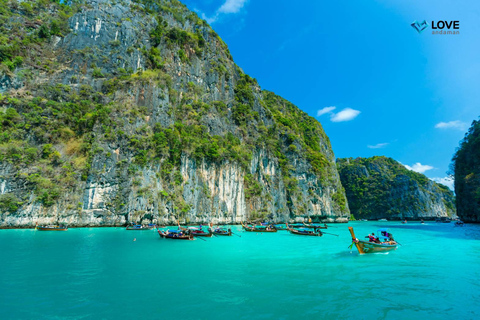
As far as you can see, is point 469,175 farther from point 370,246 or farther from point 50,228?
point 50,228

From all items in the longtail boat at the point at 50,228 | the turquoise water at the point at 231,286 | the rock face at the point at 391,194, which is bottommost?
the turquoise water at the point at 231,286

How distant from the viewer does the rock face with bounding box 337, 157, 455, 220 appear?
9912 cm

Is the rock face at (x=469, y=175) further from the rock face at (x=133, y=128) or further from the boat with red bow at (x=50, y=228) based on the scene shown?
the boat with red bow at (x=50, y=228)

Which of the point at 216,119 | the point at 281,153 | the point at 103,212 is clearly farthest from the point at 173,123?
the point at 281,153

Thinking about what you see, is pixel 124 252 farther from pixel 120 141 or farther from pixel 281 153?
pixel 281 153

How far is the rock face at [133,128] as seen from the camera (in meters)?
37.8

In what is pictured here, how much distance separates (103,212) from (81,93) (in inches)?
995

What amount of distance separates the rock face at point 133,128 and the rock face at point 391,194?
151ft

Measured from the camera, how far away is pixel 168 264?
46.2 ft

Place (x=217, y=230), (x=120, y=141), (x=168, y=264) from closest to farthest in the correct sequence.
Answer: (x=168, y=264) < (x=217, y=230) < (x=120, y=141)

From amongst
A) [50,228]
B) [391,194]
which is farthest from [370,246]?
[391,194]

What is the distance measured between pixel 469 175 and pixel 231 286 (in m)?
67.7

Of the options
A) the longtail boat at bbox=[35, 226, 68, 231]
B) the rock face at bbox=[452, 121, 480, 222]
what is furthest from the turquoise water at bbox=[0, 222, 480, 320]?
the rock face at bbox=[452, 121, 480, 222]

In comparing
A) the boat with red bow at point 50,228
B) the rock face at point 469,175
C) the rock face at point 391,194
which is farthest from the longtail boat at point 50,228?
the rock face at point 391,194
